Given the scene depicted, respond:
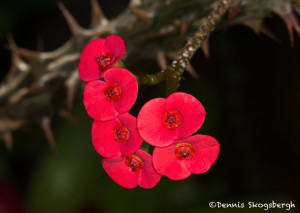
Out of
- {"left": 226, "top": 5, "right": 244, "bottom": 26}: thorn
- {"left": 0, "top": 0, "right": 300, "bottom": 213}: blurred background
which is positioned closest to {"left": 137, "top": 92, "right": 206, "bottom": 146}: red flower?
{"left": 226, "top": 5, "right": 244, "bottom": 26}: thorn

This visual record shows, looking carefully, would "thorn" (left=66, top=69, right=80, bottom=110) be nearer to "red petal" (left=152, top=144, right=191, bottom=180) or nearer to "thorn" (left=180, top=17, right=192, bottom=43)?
"thorn" (left=180, top=17, right=192, bottom=43)

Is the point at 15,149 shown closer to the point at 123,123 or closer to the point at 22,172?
the point at 22,172

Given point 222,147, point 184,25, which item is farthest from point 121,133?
point 222,147

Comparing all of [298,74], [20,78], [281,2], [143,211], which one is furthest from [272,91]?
[20,78]

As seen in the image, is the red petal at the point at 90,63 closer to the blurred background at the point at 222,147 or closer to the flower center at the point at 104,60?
the flower center at the point at 104,60

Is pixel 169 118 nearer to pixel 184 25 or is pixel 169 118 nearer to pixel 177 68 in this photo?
→ pixel 177 68

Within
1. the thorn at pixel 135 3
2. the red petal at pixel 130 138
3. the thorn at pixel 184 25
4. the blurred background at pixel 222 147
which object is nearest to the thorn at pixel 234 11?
the thorn at pixel 184 25
